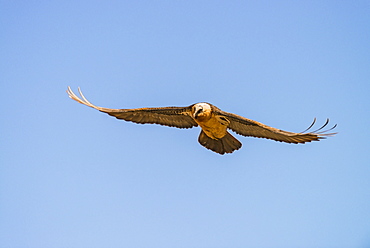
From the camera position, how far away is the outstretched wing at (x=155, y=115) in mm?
12281

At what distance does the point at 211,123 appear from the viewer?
A: 39.5ft

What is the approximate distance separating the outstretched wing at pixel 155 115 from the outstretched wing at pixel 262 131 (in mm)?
917

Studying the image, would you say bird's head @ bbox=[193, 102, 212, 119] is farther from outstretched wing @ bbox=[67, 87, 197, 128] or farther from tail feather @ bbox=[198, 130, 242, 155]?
tail feather @ bbox=[198, 130, 242, 155]

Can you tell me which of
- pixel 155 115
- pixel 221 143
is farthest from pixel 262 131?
pixel 155 115

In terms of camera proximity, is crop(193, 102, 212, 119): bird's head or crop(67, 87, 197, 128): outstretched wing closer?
crop(193, 102, 212, 119): bird's head

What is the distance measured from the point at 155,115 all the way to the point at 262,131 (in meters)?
2.33

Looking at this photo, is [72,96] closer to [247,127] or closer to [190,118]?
[190,118]

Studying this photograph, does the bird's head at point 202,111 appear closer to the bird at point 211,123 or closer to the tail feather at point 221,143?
the bird at point 211,123

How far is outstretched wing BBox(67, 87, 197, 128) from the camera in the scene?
40.3ft

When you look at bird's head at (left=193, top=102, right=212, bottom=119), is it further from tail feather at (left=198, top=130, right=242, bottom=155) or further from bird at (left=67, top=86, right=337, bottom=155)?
tail feather at (left=198, top=130, right=242, bottom=155)

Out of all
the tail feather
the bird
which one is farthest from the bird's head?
the tail feather

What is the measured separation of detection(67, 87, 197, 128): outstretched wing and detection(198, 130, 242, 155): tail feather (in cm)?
44

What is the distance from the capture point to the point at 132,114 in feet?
41.1

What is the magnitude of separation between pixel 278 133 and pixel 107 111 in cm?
359
